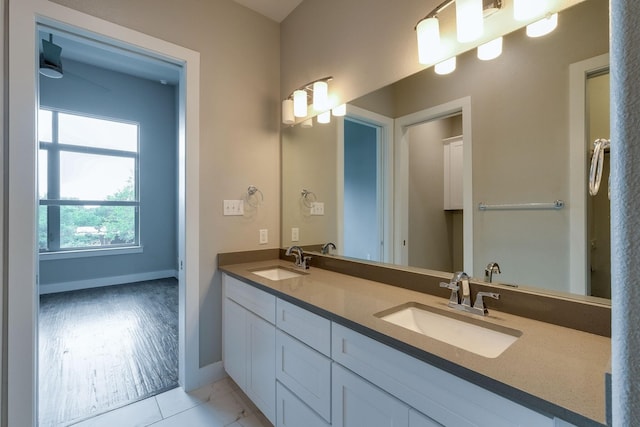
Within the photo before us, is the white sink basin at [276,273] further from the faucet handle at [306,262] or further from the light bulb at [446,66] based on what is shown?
the light bulb at [446,66]

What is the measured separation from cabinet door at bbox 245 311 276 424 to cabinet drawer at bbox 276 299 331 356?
0.12 metres

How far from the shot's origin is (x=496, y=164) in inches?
49.7

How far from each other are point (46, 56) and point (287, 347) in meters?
3.81

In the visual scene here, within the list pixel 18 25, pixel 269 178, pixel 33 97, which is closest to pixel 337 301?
pixel 269 178

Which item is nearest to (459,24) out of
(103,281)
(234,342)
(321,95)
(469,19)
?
(469,19)

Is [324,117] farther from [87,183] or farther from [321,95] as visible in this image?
[87,183]

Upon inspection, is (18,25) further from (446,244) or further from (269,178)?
(446,244)

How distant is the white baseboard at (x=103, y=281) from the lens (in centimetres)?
415

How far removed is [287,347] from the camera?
4.60 ft

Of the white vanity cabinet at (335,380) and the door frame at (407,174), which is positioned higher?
the door frame at (407,174)

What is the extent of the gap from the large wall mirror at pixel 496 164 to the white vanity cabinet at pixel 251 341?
70cm

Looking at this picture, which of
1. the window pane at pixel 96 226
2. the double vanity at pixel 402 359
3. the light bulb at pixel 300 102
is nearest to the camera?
the double vanity at pixel 402 359

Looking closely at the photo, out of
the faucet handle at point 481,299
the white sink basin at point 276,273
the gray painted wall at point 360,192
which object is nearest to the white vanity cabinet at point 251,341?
the white sink basin at point 276,273

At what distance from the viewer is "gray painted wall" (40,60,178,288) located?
13.6 feet
